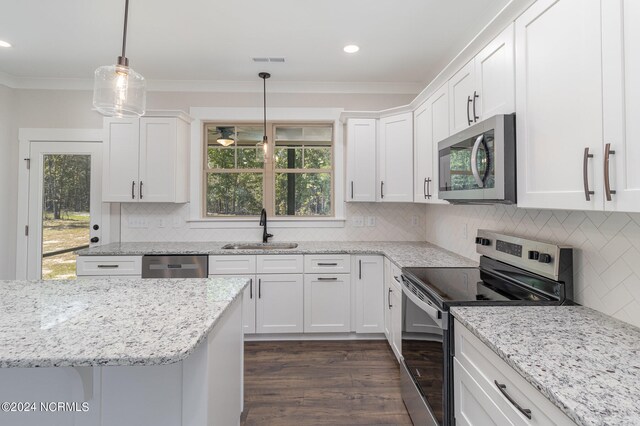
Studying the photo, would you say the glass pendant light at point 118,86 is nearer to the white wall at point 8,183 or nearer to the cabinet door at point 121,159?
the cabinet door at point 121,159

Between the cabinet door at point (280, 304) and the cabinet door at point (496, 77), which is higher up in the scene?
the cabinet door at point (496, 77)

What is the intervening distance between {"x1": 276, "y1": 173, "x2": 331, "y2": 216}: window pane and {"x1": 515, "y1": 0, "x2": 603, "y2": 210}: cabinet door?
2.42 meters

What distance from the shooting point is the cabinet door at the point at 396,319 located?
234 centimetres

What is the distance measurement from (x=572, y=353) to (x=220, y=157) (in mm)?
3500

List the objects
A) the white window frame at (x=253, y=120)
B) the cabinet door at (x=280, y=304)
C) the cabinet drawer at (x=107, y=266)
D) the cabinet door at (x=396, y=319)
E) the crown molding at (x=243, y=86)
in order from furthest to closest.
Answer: the white window frame at (x=253, y=120) < the crown molding at (x=243, y=86) < the cabinet door at (x=280, y=304) < the cabinet drawer at (x=107, y=266) < the cabinet door at (x=396, y=319)

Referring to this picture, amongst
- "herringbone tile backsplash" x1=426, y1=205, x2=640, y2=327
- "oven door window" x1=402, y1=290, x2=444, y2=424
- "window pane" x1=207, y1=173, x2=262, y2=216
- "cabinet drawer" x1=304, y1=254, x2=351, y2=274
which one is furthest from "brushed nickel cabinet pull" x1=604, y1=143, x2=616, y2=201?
"window pane" x1=207, y1=173, x2=262, y2=216

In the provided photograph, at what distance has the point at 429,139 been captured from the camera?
2.66 meters

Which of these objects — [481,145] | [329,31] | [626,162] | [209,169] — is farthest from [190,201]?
[626,162]

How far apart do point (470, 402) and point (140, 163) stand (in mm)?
3344

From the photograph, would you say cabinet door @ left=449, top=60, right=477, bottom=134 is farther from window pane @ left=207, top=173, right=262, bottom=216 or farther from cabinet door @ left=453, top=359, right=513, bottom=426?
window pane @ left=207, top=173, right=262, bottom=216

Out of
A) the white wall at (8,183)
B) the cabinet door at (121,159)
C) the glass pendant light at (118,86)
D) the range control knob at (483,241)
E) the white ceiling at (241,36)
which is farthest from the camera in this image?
the white wall at (8,183)

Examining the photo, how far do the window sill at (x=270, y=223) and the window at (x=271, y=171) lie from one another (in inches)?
4.6

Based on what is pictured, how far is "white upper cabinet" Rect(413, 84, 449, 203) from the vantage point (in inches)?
93.3

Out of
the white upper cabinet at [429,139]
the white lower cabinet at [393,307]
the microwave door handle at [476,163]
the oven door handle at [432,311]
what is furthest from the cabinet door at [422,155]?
the oven door handle at [432,311]
